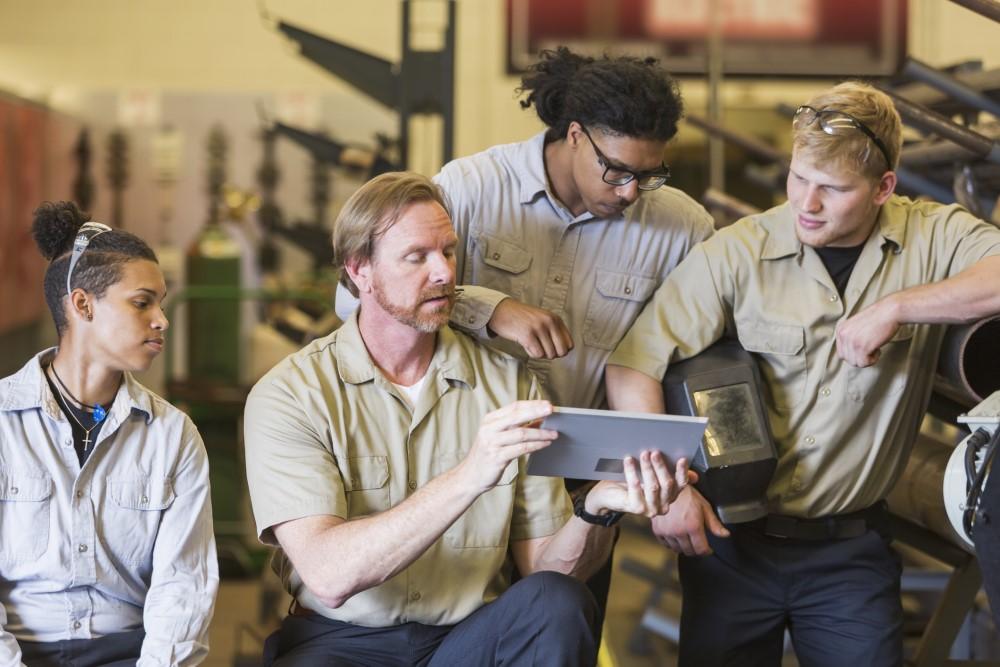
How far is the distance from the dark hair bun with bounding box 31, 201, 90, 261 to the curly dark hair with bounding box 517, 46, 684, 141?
98cm

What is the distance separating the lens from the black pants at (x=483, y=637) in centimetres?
210

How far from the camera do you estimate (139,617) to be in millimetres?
2305

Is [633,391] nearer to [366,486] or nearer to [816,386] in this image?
[816,386]

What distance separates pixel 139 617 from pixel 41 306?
4976 mm

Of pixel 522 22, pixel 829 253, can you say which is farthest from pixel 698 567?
pixel 522 22

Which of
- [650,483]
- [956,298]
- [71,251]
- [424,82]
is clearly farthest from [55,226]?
[424,82]

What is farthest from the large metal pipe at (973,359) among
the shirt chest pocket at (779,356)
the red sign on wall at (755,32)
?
the red sign on wall at (755,32)

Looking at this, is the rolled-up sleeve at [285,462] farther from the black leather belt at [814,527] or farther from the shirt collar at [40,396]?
the black leather belt at [814,527]

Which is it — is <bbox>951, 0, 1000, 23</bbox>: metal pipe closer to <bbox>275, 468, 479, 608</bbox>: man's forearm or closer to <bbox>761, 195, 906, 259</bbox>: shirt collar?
<bbox>761, 195, 906, 259</bbox>: shirt collar

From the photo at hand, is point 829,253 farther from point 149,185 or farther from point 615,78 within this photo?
point 149,185

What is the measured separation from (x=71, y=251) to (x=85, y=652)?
2.38ft

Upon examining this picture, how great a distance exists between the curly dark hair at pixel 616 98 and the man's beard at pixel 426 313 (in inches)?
19.9

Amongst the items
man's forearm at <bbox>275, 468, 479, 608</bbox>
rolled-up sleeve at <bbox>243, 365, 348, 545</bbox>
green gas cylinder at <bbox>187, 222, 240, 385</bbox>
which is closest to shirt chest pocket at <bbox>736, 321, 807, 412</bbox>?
man's forearm at <bbox>275, 468, 479, 608</bbox>

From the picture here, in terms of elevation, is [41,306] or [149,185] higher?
[149,185]
